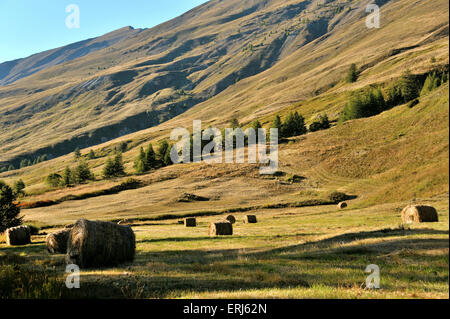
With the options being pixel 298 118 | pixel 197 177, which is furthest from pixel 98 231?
pixel 298 118

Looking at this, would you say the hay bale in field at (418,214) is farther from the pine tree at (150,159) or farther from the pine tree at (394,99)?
the pine tree at (394,99)

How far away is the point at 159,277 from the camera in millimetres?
11273

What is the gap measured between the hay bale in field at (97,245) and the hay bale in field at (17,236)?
61.8 ft

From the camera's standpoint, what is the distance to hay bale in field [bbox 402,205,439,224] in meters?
19.2

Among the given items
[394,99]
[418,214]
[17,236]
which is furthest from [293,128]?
[17,236]

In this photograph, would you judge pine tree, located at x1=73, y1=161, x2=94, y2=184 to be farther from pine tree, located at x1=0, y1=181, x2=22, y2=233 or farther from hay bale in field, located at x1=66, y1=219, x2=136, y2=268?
hay bale in field, located at x1=66, y1=219, x2=136, y2=268

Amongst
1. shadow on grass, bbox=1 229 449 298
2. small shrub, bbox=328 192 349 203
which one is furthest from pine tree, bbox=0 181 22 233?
small shrub, bbox=328 192 349 203

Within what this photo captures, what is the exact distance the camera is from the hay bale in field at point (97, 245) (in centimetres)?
1518

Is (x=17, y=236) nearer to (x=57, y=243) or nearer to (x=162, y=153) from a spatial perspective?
(x=57, y=243)

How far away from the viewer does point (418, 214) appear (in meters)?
21.5

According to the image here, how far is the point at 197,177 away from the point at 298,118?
53.9 m

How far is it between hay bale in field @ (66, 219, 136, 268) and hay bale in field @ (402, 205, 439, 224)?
1666 cm

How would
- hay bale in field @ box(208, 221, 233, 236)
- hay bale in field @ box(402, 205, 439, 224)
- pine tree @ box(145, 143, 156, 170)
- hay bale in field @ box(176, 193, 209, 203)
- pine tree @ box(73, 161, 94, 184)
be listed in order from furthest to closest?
pine tree @ box(145, 143, 156, 170) < pine tree @ box(73, 161, 94, 184) < hay bale in field @ box(176, 193, 209, 203) < hay bale in field @ box(208, 221, 233, 236) < hay bale in field @ box(402, 205, 439, 224)
